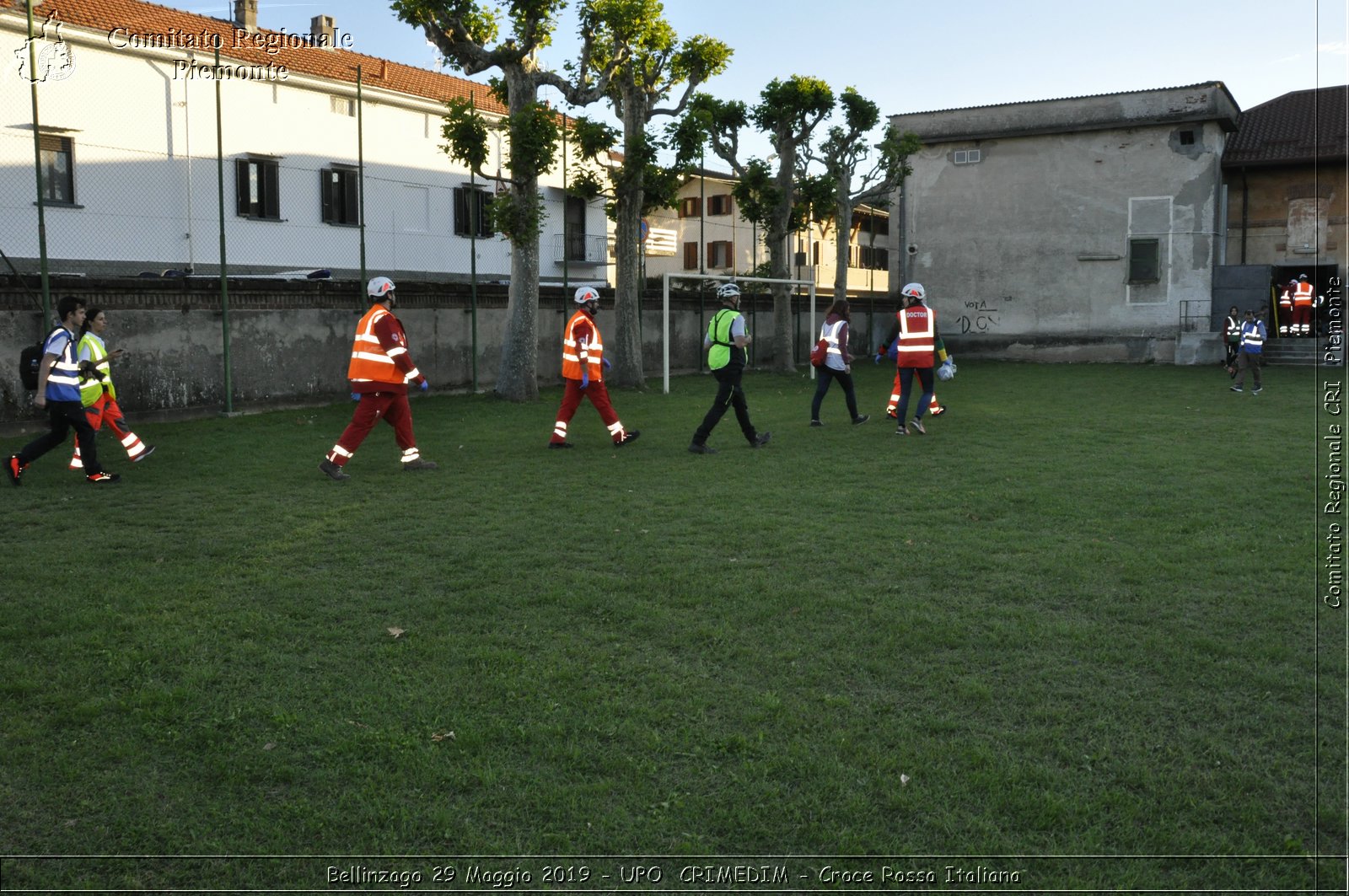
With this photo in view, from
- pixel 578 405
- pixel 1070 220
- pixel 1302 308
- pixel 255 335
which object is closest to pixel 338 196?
pixel 255 335

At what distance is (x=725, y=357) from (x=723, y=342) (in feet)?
0.65

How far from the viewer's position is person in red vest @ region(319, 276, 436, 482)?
1056cm

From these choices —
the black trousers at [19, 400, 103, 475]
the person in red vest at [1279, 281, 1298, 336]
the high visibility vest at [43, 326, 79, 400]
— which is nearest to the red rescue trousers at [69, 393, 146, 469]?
the black trousers at [19, 400, 103, 475]

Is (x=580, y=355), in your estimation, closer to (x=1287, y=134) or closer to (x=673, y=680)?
(x=673, y=680)

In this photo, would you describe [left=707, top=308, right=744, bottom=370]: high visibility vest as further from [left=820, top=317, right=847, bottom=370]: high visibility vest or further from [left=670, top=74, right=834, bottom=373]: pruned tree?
[left=670, top=74, right=834, bottom=373]: pruned tree

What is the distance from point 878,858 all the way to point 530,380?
52.9 ft

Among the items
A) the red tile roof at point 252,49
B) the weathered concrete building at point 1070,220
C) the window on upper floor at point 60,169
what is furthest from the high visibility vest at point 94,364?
the weathered concrete building at point 1070,220

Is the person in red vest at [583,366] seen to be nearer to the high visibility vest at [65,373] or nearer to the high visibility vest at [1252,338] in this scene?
the high visibility vest at [65,373]

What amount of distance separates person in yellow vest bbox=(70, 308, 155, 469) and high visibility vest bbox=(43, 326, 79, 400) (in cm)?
11

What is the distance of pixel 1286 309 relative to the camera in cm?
3366

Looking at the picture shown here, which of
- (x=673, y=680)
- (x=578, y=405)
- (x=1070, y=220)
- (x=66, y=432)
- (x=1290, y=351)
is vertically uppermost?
(x=1070, y=220)

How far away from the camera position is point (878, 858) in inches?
138

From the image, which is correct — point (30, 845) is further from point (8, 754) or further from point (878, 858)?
point (878, 858)

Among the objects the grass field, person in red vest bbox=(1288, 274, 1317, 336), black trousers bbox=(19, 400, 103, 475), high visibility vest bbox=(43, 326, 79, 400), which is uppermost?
person in red vest bbox=(1288, 274, 1317, 336)
